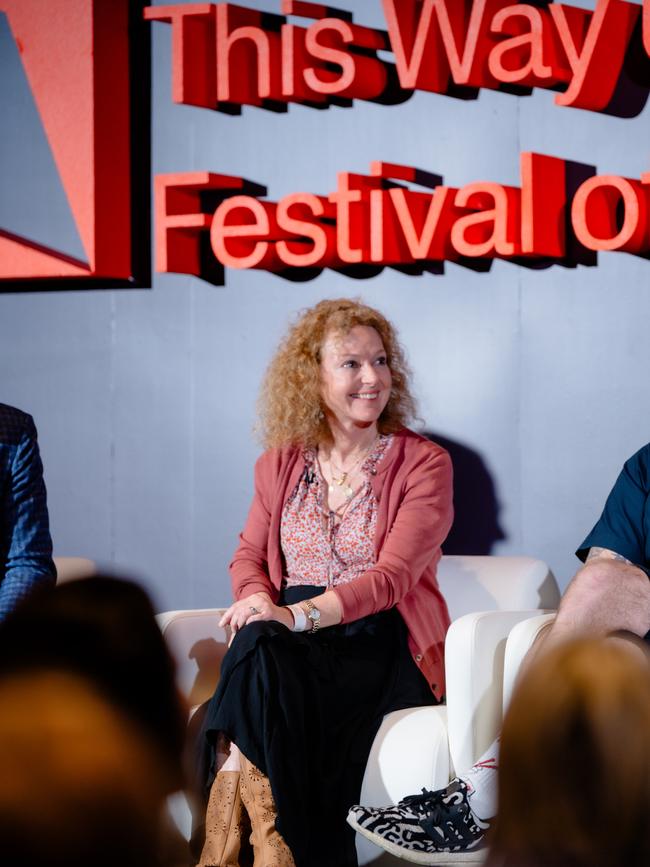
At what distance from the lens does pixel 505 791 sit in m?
0.82

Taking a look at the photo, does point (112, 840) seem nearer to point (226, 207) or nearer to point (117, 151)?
point (226, 207)

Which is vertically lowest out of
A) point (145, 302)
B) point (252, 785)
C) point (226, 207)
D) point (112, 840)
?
point (252, 785)

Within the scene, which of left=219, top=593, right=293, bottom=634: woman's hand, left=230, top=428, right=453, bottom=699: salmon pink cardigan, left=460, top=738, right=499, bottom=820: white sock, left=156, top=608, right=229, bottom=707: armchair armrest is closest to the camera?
left=460, top=738, right=499, bottom=820: white sock

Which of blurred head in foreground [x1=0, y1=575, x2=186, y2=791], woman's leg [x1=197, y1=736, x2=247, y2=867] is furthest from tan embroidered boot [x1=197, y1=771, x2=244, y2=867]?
blurred head in foreground [x1=0, y1=575, x2=186, y2=791]

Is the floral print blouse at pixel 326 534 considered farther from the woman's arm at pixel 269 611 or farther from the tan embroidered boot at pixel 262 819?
the tan embroidered boot at pixel 262 819

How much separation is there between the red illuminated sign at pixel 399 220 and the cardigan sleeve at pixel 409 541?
676 millimetres

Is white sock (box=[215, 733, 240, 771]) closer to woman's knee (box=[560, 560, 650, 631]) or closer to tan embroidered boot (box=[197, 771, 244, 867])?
tan embroidered boot (box=[197, 771, 244, 867])

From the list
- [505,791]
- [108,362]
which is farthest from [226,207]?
[505,791]

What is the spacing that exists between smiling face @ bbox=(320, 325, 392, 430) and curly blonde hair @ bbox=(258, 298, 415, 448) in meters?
0.03

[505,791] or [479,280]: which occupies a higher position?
[479,280]

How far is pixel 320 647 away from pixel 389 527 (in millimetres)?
388

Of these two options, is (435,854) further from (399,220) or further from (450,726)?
(399,220)

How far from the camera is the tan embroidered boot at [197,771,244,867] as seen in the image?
262 centimetres

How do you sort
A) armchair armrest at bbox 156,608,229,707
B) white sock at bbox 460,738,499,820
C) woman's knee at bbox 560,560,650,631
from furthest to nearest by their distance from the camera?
armchair armrest at bbox 156,608,229,707
woman's knee at bbox 560,560,650,631
white sock at bbox 460,738,499,820
